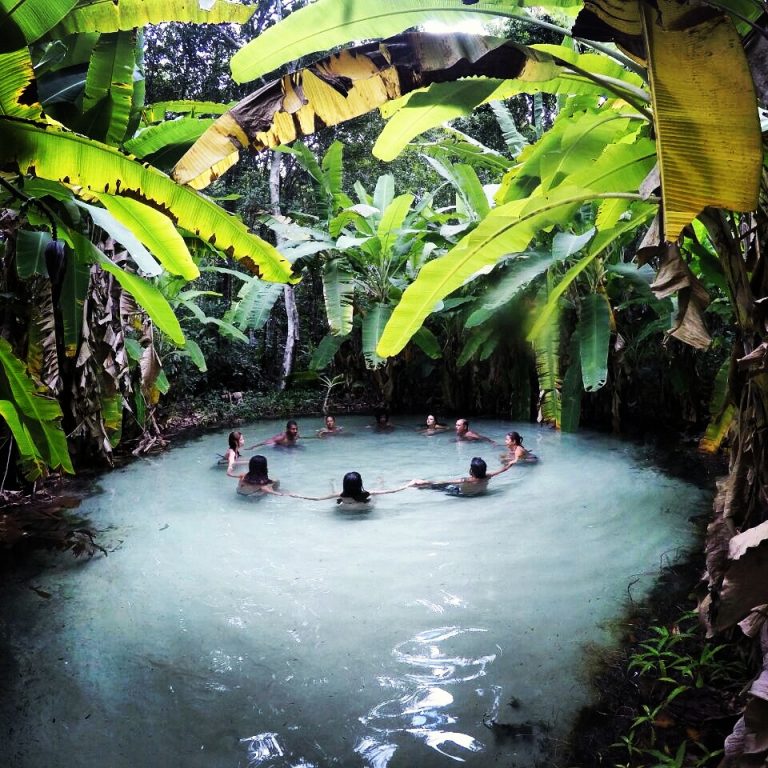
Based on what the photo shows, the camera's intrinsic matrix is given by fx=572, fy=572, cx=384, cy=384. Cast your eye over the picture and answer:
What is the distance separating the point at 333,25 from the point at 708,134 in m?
1.31

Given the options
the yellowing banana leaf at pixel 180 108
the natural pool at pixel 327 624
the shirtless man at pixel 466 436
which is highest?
the yellowing banana leaf at pixel 180 108

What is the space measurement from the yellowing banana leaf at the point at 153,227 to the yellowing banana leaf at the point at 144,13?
2.47 feet

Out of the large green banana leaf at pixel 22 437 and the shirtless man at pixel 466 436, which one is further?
the shirtless man at pixel 466 436

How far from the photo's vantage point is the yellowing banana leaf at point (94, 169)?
2.37m

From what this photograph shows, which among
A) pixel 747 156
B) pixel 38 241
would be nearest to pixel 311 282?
pixel 38 241

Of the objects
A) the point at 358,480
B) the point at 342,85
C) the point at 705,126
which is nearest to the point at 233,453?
the point at 358,480

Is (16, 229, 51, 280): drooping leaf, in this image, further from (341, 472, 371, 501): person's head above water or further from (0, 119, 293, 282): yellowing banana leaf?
(341, 472, 371, 501): person's head above water

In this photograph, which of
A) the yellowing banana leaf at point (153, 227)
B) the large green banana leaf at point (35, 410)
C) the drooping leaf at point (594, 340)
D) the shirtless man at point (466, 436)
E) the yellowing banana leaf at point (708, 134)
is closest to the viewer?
the yellowing banana leaf at point (708, 134)

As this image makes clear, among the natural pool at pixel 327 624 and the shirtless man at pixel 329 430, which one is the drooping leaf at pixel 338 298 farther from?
the natural pool at pixel 327 624

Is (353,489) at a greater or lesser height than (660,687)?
greater

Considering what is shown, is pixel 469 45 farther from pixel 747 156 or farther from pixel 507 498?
pixel 507 498

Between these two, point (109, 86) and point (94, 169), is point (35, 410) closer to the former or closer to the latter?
point (94, 169)

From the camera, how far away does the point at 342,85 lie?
6.56ft

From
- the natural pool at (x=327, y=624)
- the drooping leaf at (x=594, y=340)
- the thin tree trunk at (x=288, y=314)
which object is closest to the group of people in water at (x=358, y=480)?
the natural pool at (x=327, y=624)
